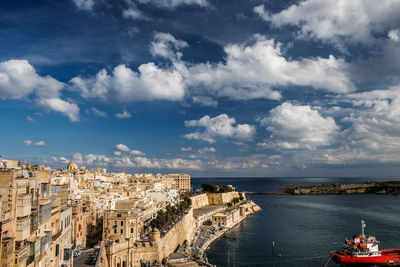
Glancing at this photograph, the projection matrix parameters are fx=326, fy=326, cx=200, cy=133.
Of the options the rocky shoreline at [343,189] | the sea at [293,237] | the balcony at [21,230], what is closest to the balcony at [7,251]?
the balcony at [21,230]

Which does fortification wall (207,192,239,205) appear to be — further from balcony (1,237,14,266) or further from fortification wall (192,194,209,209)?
balcony (1,237,14,266)

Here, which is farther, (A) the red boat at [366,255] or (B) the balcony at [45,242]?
(A) the red boat at [366,255]

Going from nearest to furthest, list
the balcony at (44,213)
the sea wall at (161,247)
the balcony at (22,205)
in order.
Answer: the balcony at (22,205) → the balcony at (44,213) → the sea wall at (161,247)

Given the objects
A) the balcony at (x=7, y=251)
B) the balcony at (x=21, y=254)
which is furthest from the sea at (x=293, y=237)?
the balcony at (x=7, y=251)

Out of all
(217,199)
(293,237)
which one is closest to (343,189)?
(217,199)

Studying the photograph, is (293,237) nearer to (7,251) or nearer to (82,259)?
(82,259)

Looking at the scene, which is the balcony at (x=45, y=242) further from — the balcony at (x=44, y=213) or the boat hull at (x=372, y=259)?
the boat hull at (x=372, y=259)

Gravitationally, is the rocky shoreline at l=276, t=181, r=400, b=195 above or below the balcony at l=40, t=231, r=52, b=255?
below

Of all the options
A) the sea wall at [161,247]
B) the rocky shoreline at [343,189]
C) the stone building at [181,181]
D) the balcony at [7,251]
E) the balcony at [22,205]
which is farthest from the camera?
the rocky shoreline at [343,189]

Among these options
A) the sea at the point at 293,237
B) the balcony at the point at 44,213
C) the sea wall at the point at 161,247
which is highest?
the balcony at the point at 44,213

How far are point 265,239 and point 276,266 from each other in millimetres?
13466

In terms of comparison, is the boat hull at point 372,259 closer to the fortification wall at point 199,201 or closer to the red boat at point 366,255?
the red boat at point 366,255

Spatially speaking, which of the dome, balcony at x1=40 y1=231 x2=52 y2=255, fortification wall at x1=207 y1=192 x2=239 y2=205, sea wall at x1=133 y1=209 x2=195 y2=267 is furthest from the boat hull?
the dome

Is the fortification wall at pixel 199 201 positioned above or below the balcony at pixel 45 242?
below
